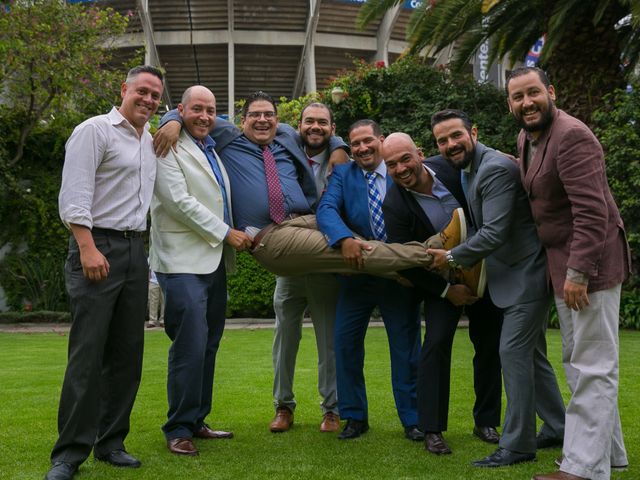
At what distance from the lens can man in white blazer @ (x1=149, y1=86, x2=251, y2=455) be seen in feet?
15.3

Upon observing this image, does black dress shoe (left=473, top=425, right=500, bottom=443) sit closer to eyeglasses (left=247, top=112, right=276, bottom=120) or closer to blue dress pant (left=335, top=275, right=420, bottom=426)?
blue dress pant (left=335, top=275, right=420, bottom=426)

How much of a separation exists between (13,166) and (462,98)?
10.1 meters

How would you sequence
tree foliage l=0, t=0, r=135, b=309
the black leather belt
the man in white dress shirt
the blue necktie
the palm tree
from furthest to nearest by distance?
1. tree foliage l=0, t=0, r=135, b=309
2. the palm tree
3. the blue necktie
4. the black leather belt
5. the man in white dress shirt

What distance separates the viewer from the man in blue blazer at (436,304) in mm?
4680

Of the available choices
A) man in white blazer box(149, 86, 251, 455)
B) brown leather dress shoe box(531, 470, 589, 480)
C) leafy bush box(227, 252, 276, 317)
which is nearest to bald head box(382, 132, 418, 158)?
man in white blazer box(149, 86, 251, 455)

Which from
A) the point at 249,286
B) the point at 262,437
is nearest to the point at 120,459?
the point at 262,437

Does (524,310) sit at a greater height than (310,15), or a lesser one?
lesser

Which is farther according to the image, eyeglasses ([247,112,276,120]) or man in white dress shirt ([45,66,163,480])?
eyeglasses ([247,112,276,120])

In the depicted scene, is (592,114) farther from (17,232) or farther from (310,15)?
(310,15)

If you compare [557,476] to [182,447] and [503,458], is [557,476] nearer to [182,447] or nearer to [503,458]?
[503,458]

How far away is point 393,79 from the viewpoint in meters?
16.0

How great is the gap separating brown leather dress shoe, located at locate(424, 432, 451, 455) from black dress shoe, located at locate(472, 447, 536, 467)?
1.00 ft

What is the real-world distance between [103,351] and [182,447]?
832 mm

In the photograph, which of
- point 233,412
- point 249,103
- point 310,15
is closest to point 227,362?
point 233,412
